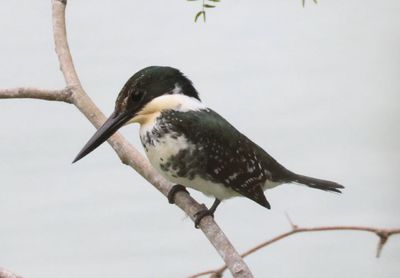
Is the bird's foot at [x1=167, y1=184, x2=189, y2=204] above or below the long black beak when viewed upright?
below

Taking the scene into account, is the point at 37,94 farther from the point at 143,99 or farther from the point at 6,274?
the point at 6,274

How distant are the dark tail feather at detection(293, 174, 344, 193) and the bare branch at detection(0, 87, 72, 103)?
18.9 inches

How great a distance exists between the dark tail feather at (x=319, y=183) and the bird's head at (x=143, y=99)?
375 mm

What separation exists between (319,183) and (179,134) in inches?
15.1

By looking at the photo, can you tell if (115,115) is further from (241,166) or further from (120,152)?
(241,166)

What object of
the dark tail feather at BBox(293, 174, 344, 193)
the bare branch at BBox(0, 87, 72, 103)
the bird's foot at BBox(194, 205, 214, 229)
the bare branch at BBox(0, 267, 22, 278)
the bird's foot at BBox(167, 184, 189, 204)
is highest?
the bare branch at BBox(0, 87, 72, 103)

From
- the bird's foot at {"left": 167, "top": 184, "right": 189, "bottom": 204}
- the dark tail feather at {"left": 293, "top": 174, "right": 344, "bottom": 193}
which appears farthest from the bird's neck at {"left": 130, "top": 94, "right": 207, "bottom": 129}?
the dark tail feather at {"left": 293, "top": 174, "right": 344, "bottom": 193}

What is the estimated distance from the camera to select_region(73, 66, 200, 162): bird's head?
1320 mm

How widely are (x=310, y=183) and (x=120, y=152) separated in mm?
446

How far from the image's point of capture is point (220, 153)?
4.62 feet

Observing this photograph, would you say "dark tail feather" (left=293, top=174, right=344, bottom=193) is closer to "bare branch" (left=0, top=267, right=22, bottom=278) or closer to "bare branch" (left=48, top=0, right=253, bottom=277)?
"bare branch" (left=48, top=0, right=253, bottom=277)

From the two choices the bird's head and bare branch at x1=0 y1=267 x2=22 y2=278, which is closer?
bare branch at x1=0 y1=267 x2=22 y2=278

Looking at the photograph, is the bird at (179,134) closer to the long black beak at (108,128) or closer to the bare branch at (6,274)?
the long black beak at (108,128)

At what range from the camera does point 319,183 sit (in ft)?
5.39
